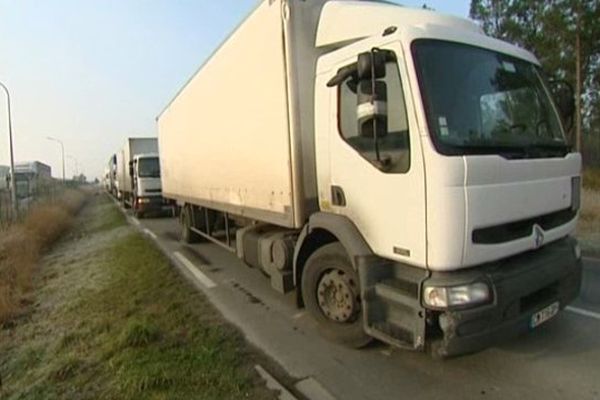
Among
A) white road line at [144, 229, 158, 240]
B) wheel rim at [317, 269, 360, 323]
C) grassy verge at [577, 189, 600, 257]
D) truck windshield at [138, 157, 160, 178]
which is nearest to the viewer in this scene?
wheel rim at [317, 269, 360, 323]

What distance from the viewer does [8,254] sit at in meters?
11.1

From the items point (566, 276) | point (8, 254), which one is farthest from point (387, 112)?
point (8, 254)

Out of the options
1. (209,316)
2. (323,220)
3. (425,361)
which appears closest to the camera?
(425,361)

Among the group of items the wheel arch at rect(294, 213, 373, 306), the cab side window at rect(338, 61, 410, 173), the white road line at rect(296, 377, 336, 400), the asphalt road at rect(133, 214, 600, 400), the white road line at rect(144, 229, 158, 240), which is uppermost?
the cab side window at rect(338, 61, 410, 173)

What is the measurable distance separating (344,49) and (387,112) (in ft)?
3.43

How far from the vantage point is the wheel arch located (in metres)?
4.02

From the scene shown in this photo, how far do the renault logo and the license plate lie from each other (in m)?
0.53

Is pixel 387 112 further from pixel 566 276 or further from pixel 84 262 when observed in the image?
pixel 84 262

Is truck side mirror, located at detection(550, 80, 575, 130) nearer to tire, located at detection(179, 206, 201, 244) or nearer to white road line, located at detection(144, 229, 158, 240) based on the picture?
tire, located at detection(179, 206, 201, 244)

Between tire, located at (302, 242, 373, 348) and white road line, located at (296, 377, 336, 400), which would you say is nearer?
white road line, located at (296, 377, 336, 400)

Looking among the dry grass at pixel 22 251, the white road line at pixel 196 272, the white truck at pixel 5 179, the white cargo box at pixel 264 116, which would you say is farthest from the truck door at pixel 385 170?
the white truck at pixel 5 179

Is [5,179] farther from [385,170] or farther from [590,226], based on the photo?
[385,170]

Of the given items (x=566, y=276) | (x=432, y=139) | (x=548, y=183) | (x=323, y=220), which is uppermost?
(x=432, y=139)

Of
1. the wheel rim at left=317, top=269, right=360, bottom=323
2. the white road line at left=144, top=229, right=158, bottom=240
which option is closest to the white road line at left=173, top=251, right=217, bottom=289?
the wheel rim at left=317, top=269, right=360, bottom=323
